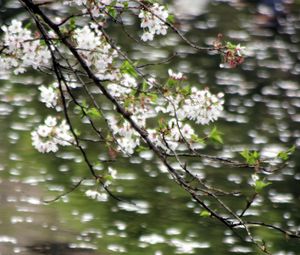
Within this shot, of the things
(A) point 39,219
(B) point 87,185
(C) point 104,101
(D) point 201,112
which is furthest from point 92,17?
(C) point 104,101

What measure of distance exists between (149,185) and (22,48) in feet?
33.8

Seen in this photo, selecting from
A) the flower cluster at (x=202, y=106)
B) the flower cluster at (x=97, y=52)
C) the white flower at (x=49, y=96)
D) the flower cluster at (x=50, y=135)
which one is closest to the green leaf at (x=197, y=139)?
the flower cluster at (x=202, y=106)

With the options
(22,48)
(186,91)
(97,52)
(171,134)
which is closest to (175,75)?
(186,91)

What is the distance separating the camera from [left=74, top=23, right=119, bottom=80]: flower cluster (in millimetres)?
6527

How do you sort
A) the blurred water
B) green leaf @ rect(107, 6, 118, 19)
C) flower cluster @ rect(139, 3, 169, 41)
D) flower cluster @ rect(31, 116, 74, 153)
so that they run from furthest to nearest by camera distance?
the blurred water
flower cluster @ rect(31, 116, 74, 153)
green leaf @ rect(107, 6, 118, 19)
flower cluster @ rect(139, 3, 169, 41)

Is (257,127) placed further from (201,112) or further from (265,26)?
(201,112)

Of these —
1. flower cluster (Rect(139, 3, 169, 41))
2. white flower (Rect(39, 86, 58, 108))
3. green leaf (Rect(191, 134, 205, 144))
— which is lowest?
green leaf (Rect(191, 134, 205, 144))

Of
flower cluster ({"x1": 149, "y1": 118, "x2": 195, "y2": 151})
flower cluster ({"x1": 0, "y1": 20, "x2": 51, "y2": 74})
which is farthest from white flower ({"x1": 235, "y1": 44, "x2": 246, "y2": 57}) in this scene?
flower cluster ({"x1": 0, "y1": 20, "x2": 51, "y2": 74})

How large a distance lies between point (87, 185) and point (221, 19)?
15724 millimetres

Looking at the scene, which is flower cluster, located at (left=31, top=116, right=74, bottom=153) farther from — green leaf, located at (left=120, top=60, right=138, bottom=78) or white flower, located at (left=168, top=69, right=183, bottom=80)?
white flower, located at (left=168, top=69, right=183, bottom=80)

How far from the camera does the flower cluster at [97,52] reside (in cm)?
653

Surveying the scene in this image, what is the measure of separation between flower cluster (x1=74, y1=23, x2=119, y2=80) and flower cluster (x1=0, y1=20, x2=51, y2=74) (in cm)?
29

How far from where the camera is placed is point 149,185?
16.7 metres

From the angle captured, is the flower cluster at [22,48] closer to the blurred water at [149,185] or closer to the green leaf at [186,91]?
the green leaf at [186,91]
